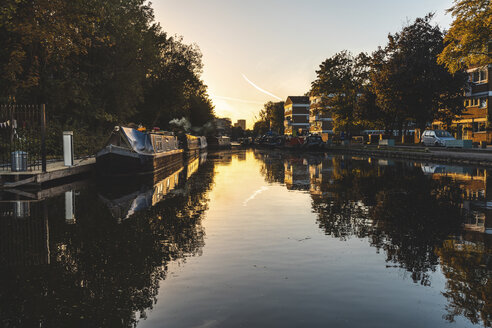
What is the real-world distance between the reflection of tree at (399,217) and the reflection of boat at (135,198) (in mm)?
4231

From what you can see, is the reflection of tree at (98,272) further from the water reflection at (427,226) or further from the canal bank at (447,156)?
the canal bank at (447,156)

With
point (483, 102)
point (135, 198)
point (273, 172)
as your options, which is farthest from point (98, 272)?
point (483, 102)

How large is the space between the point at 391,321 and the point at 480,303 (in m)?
1.10

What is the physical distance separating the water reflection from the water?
0.08 ft

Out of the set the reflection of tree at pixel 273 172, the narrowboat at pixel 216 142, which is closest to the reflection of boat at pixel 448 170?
the reflection of tree at pixel 273 172

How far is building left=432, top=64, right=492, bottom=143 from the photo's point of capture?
51909 mm

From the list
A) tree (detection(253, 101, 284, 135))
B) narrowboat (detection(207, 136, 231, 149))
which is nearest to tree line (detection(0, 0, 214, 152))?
narrowboat (detection(207, 136, 231, 149))

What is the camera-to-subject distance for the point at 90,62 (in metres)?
34.0

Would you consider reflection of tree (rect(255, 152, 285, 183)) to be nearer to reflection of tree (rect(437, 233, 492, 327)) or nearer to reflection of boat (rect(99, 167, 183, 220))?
reflection of boat (rect(99, 167, 183, 220))

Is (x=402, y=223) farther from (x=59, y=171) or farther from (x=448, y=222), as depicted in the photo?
(x=59, y=171)

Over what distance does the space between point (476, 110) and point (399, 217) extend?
170ft

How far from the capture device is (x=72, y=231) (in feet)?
26.0

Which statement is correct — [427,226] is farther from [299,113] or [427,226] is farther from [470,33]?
[299,113]

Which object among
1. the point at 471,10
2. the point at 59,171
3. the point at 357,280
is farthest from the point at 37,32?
the point at 471,10
